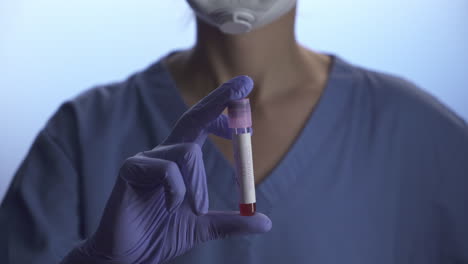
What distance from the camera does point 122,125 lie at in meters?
0.87

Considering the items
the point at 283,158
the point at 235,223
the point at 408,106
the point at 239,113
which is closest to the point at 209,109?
the point at 239,113

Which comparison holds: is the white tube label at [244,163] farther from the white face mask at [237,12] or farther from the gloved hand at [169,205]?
the white face mask at [237,12]

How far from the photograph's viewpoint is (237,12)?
0.72 m

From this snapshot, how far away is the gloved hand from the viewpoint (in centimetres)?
60

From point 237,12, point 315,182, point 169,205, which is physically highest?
point 237,12

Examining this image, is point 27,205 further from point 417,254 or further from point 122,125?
point 417,254

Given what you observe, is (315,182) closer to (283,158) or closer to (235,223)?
(283,158)

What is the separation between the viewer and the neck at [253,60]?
0.87 meters

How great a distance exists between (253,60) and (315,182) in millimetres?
218

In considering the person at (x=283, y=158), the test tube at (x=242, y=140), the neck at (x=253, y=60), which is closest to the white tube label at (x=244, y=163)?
the test tube at (x=242, y=140)

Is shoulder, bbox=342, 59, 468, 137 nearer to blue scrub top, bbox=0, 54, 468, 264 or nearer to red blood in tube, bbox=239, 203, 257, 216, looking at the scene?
blue scrub top, bbox=0, 54, 468, 264

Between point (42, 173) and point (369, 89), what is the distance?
1.73 ft

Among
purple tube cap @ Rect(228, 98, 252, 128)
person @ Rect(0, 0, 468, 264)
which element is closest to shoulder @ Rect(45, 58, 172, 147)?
person @ Rect(0, 0, 468, 264)

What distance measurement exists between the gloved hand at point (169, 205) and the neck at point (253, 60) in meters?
0.24
